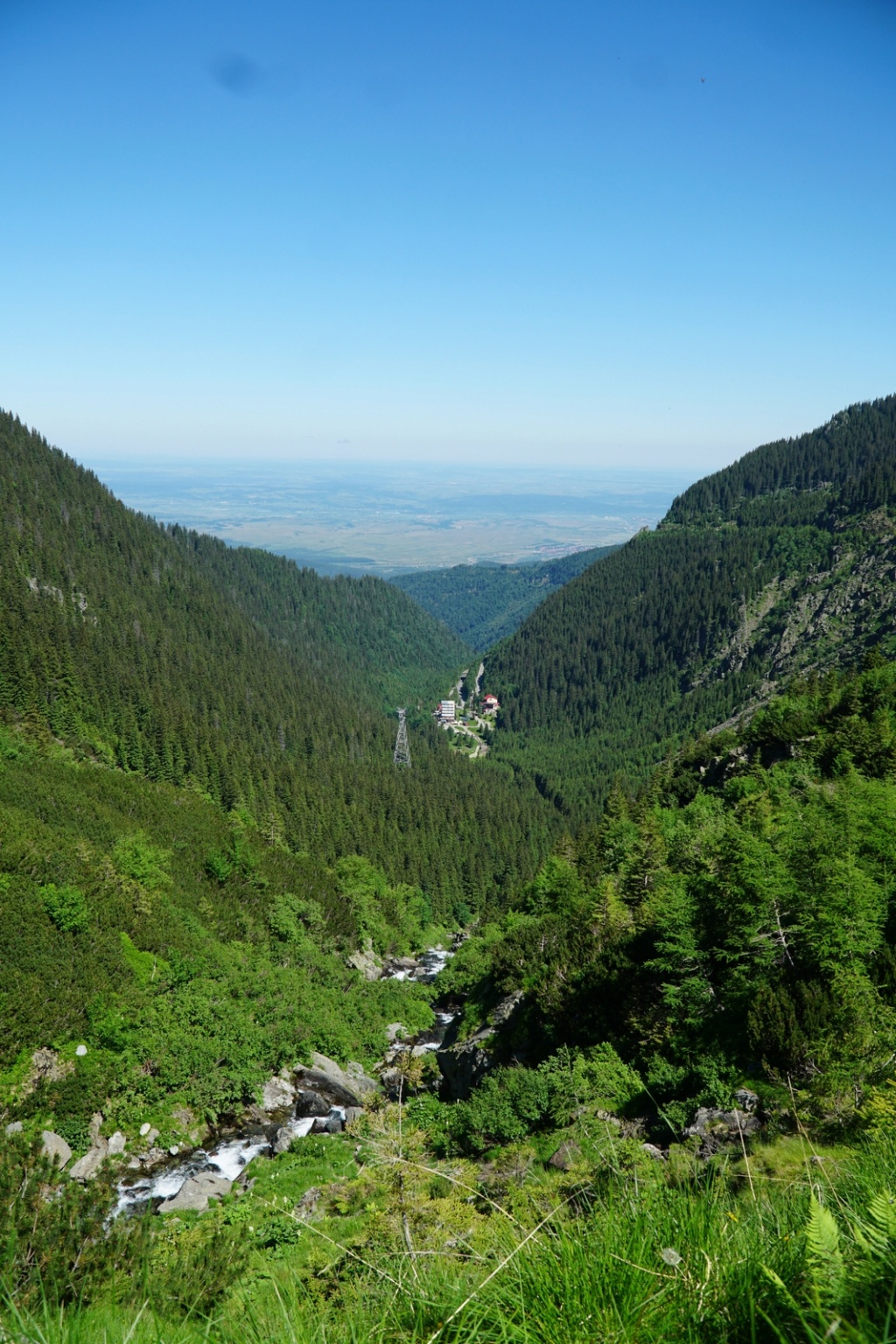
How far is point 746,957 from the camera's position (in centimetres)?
2545

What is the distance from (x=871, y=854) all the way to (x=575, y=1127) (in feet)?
45.7

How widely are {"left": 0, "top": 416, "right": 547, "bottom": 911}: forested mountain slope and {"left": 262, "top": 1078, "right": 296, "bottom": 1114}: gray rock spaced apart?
43327 mm

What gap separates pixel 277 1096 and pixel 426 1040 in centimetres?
1394

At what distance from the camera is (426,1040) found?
51781 mm

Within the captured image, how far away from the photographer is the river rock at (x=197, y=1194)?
29.5 m

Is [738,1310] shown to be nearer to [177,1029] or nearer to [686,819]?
[177,1029]

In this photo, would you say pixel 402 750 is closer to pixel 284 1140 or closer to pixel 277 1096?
pixel 277 1096

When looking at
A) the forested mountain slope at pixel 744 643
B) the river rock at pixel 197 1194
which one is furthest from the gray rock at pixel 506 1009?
the forested mountain slope at pixel 744 643

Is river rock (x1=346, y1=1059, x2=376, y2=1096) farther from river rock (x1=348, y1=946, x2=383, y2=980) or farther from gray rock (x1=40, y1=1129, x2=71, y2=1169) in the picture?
gray rock (x1=40, y1=1129, x2=71, y2=1169)

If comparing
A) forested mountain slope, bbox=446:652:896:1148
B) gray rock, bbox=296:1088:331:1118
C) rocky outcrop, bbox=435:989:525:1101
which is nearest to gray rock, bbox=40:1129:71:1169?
gray rock, bbox=296:1088:331:1118

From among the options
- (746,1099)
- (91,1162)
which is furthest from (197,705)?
(746,1099)

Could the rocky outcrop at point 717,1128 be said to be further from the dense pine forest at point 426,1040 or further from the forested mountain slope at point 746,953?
the forested mountain slope at point 746,953

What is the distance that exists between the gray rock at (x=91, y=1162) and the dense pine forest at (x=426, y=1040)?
208 millimetres

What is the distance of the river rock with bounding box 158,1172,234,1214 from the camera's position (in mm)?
29531
